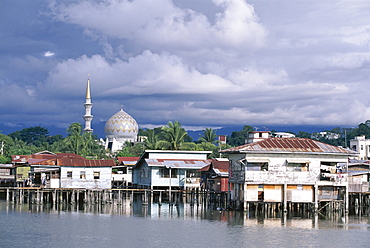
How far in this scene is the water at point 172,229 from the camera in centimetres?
3422

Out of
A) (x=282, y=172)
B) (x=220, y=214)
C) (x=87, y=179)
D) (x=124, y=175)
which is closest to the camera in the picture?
(x=282, y=172)

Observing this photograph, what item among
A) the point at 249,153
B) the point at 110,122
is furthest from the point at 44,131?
the point at 249,153

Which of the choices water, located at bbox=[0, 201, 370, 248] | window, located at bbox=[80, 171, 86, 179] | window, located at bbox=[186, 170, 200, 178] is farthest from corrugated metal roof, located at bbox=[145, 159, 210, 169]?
water, located at bbox=[0, 201, 370, 248]

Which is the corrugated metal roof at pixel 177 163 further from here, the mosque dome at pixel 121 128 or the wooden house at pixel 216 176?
the mosque dome at pixel 121 128

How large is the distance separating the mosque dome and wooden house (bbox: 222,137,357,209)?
89657 mm

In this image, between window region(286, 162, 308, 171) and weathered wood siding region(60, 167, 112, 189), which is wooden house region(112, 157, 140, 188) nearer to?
weathered wood siding region(60, 167, 112, 189)

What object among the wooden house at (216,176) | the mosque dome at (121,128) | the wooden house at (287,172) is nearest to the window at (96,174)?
the wooden house at (216,176)

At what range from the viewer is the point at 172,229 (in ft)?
129

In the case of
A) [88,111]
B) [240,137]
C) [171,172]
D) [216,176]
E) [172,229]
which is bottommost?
[172,229]

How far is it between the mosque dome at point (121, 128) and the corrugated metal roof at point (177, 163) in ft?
228

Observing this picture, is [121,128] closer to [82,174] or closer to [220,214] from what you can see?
[82,174]

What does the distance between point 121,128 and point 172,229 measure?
99.3 meters

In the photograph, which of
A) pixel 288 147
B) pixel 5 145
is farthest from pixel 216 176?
pixel 5 145

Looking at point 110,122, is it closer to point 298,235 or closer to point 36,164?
point 36,164
